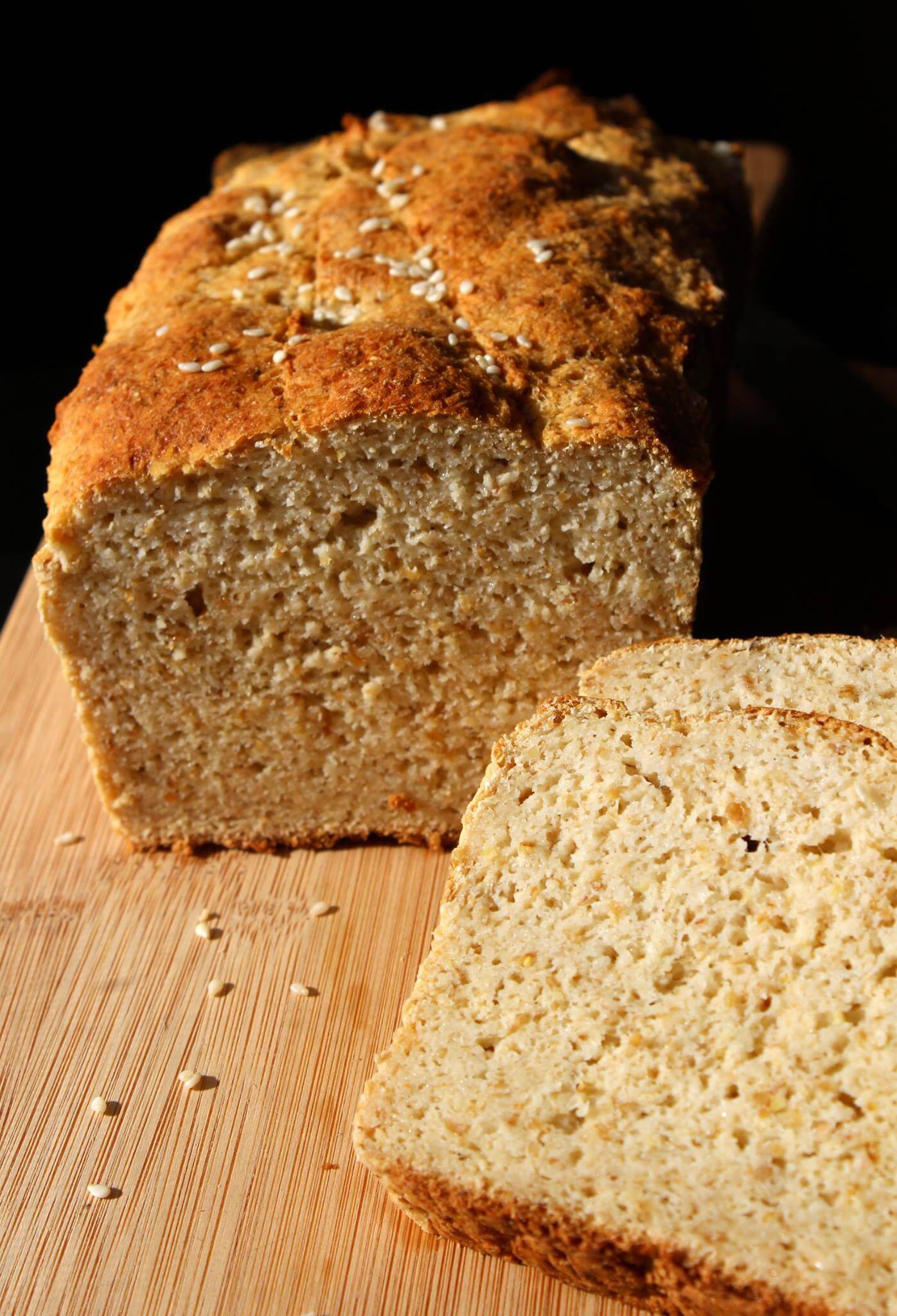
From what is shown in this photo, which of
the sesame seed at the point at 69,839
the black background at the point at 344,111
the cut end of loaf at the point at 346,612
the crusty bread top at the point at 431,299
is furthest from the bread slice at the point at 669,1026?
the black background at the point at 344,111

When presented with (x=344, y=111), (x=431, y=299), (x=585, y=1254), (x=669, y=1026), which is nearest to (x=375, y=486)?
(x=431, y=299)

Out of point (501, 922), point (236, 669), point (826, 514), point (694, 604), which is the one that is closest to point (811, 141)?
point (826, 514)

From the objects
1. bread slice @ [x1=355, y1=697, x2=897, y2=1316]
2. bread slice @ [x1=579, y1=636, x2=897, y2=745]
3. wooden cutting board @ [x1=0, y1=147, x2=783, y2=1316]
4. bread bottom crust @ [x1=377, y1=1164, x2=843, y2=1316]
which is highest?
bread slice @ [x1=579, y1=636, x2=897, y2=745]

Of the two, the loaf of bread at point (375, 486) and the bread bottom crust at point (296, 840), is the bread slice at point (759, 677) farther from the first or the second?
the bread bottom crust at point (296, 840)

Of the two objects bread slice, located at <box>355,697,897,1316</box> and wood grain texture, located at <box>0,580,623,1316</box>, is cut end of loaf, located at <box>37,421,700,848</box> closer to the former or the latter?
wood grain texture, located at <box>0,580,623,1316</box>

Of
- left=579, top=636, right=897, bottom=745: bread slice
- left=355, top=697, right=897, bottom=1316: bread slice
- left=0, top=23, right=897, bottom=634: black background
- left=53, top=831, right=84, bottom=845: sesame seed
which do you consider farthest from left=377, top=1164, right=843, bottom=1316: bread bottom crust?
left=0, top=23, right=897, bottom=634: black background
